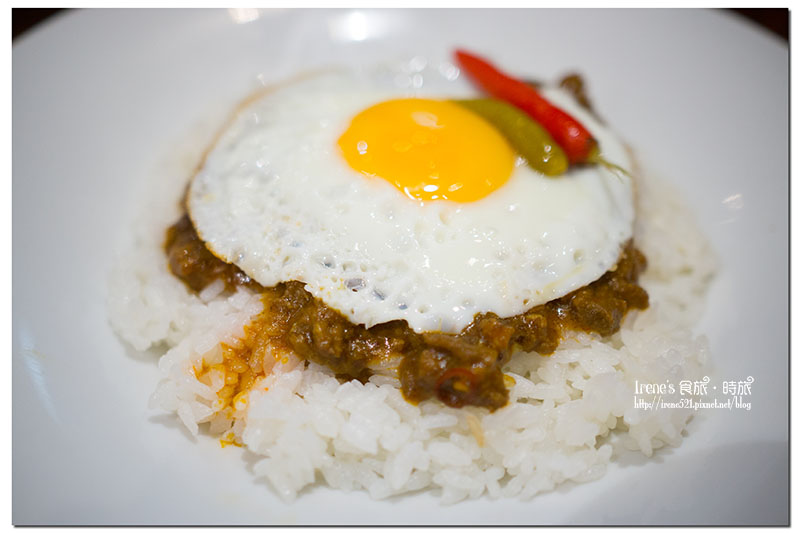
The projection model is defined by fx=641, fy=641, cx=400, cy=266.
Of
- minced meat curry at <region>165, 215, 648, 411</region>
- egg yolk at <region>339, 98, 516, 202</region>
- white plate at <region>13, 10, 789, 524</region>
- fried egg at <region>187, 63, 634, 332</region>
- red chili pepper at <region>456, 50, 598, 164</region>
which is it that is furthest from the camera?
red chili pepper at <region>456, 50, 598, 164</region>

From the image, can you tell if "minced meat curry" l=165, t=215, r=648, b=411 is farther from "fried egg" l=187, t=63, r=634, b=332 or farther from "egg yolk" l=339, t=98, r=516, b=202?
"egg yolk" l=339, t=98, r=516, b=202

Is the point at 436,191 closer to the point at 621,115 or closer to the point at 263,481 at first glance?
the point at 263,481

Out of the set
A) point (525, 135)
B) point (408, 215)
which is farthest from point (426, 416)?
point (525, 135)

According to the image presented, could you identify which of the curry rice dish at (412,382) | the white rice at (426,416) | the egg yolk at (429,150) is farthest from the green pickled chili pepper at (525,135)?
the white rice at (426,416)

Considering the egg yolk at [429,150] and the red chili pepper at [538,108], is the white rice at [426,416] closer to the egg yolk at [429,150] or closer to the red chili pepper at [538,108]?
the egg yolk at [429,150]

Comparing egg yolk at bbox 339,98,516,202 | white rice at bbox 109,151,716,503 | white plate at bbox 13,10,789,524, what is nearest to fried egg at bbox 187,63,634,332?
egg yolk at bbox 339,98,516,202

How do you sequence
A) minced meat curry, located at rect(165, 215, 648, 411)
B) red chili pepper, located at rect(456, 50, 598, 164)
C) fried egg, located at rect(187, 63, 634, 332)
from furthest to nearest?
red chili pepper, located at rect(456, 50, 598, 164), fried egg, located at rect(187, 63, 634, 332), minced meat curry, located at rect(165, 215, 648, 411)
